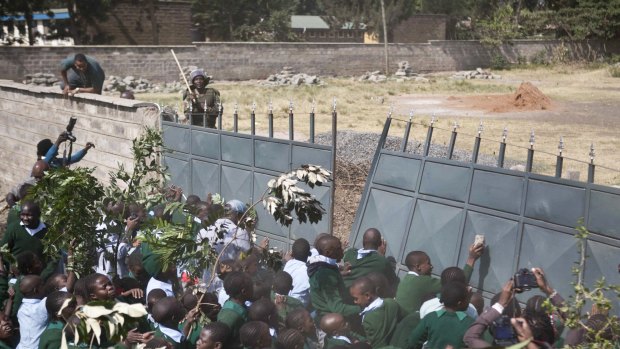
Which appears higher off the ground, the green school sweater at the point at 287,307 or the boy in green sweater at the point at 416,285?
the boy in green sweater at the point at 416,285

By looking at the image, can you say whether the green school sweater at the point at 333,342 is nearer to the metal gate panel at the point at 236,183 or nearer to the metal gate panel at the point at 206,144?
the metal gate panel at the point at 236,183

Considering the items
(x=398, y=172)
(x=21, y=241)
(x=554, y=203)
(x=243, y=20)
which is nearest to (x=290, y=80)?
(x=243, y=20)

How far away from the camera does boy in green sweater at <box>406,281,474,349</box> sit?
534cm

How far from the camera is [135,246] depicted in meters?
7.68

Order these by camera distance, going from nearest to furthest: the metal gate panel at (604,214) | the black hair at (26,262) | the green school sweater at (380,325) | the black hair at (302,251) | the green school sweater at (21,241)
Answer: the green school sweater at (380,325)
the metal gate panel at (604,214)
the black hair at (26,262)
the black hair at (302,251)
the green school sweater at (21,241)


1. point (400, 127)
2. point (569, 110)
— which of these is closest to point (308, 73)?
point (569, 110)

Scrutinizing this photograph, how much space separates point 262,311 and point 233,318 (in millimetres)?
207

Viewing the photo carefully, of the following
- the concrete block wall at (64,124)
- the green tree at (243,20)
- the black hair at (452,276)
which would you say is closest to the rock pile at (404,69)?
the green tree at (243,20)

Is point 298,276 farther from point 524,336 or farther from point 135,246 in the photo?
point 524,336

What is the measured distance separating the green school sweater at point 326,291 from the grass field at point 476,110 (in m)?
4.84

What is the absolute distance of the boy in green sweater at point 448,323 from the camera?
17.5ft

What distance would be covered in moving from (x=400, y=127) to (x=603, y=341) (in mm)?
15250

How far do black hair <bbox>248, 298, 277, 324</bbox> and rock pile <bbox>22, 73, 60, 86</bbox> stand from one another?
25.0 m

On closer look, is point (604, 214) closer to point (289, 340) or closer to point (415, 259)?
point (415, 259)
